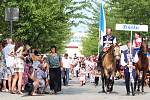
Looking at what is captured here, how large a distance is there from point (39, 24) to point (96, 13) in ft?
79.0

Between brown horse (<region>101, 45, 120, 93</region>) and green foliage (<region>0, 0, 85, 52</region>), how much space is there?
743 cm

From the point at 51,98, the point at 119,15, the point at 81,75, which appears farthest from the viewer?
the point at 119,15

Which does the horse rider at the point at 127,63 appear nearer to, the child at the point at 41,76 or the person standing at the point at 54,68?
the person standing at the point at 54,68

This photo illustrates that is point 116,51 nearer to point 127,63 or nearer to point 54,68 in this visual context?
point 127,63

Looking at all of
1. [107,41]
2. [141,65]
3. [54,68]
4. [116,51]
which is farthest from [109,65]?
[54,68]

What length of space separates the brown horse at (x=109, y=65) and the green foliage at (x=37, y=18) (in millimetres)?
7428

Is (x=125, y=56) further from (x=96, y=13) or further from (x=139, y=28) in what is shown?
(x=96, y=13)

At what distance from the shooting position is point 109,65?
22656 millimetres

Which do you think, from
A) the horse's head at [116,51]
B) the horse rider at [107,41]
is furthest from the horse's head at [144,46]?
the horse rider at [107,41]

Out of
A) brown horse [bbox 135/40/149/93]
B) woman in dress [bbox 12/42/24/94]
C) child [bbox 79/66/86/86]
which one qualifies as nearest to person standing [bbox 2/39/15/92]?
woman in dress [bbox 12/42/24/94]

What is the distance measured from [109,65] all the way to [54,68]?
2133mm

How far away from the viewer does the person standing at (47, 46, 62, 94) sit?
2197 cm

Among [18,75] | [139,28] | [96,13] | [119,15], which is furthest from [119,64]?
[96,13]

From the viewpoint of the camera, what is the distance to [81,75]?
1287 inches
